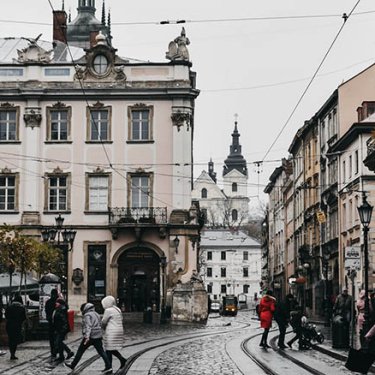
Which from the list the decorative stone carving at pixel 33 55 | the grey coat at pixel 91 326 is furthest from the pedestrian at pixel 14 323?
the decorative stone carving at pixel 33 55

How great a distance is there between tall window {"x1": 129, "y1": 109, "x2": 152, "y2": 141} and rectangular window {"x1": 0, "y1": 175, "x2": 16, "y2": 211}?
7271 mm

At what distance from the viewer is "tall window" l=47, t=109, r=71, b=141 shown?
5750 cm

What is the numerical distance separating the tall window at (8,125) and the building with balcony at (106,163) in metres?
0.06

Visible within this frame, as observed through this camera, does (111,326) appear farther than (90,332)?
No

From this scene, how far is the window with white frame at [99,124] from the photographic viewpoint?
188 ft

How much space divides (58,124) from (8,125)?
2.82 meters

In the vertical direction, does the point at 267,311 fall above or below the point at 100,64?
below

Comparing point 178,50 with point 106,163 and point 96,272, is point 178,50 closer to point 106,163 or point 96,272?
point 106,163

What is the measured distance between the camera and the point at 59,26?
218 ft

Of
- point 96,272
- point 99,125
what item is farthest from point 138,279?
point 99,125

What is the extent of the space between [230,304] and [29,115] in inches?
1529

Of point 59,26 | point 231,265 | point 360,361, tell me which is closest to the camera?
point 360,361

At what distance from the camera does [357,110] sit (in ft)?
173

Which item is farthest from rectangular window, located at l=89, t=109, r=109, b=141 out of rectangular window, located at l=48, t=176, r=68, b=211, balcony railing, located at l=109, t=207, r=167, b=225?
balcony railing, located at l=109, t=207, r=167, b=225
